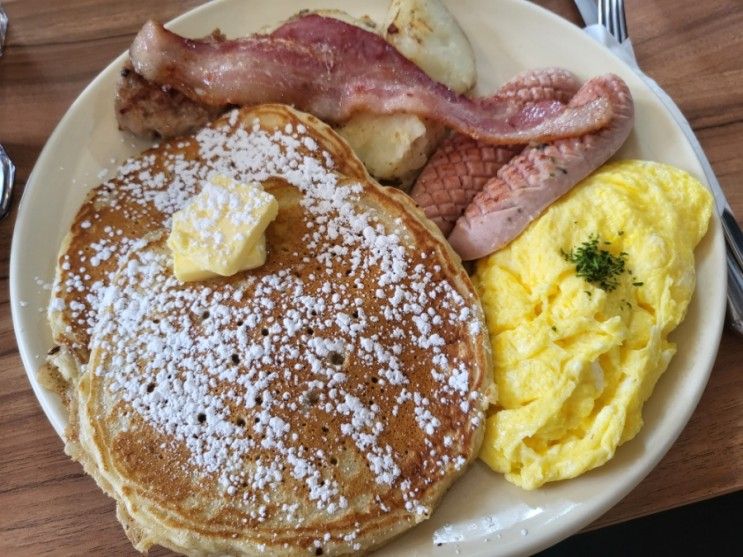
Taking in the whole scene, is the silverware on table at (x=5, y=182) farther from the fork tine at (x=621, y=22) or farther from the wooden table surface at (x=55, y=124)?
the fork tine at (x=621, y=22)

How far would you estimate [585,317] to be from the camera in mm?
1636

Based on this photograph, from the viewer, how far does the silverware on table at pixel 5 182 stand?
83.0 inches

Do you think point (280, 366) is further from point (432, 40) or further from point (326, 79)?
point (432, 40)

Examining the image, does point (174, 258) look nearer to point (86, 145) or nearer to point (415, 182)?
point (86, 145)

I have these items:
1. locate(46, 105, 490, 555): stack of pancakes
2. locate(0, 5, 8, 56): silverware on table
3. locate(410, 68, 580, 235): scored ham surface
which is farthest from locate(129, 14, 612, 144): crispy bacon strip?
locate(0, 5, 8, 56): silverware on table

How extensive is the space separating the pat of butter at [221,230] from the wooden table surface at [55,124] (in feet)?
2.27

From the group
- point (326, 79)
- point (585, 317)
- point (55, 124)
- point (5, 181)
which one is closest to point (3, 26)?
point (55, 124)

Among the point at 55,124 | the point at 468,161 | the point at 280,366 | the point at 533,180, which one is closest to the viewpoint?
the point at 280,366

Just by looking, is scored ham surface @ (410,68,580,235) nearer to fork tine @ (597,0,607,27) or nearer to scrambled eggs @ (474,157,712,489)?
scrambled eggs @ (474,157,712,489)

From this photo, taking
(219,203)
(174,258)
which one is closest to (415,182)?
(219,203)

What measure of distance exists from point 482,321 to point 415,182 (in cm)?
53

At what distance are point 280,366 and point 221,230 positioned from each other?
0.36 metres

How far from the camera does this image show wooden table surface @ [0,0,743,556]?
1.75 metres

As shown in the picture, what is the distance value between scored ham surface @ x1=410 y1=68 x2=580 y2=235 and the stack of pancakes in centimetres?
14
